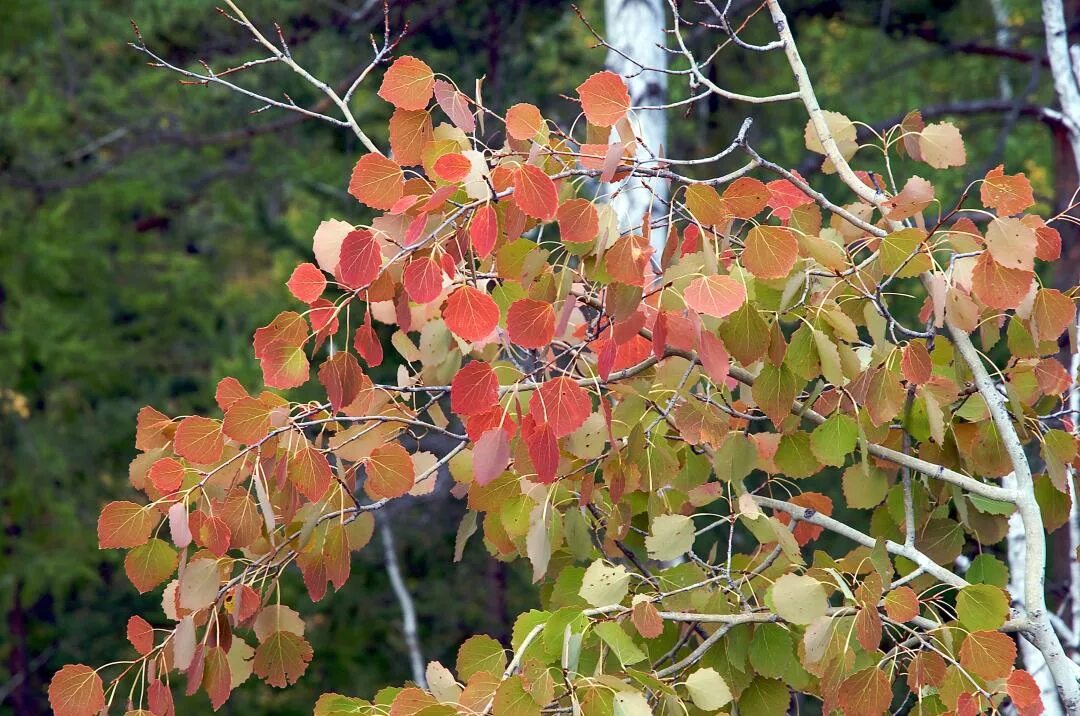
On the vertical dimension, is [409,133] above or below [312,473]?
above

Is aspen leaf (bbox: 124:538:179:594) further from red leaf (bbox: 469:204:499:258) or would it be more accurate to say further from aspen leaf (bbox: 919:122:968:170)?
aspen leaf (bbox: 919:122:968:170)

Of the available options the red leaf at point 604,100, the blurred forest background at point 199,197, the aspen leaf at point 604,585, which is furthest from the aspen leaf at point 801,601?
the blurred forest background at point 199,197

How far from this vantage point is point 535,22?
7.58 metres

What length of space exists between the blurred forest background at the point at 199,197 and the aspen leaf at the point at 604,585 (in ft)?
14.7

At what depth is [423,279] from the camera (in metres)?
1.51

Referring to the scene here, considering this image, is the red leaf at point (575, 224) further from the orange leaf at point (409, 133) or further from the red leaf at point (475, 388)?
the orange leaf at point (409, 133)

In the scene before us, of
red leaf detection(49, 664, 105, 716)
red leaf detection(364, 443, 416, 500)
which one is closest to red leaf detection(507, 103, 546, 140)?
red leaf detection(364, 443, 416, 500)

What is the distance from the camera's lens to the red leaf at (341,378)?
1569mm

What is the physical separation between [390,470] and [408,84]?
0.52 metres

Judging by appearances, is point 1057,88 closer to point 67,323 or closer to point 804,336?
point 804,336

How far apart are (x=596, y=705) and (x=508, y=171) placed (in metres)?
0.67

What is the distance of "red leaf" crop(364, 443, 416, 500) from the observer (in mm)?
1682

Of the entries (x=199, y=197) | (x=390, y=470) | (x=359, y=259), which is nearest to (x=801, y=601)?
(x=390, y=470)

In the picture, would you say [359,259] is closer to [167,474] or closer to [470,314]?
[470,314]
